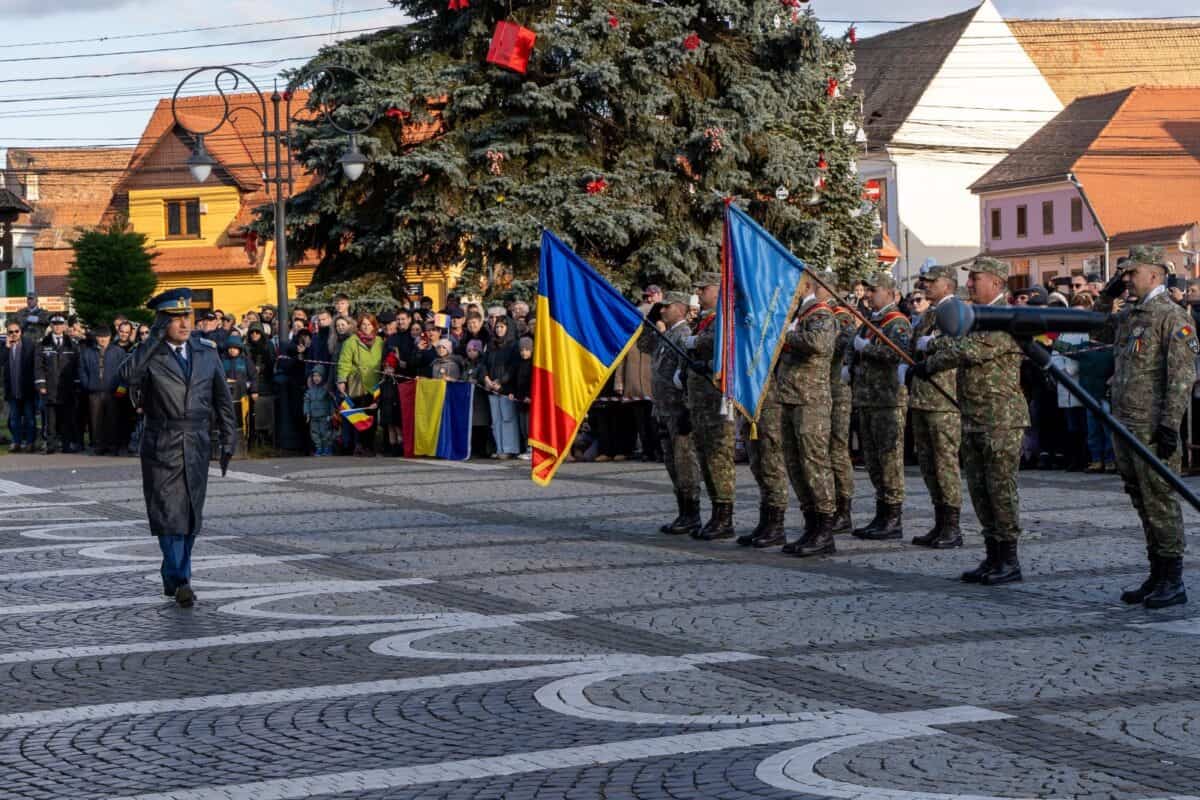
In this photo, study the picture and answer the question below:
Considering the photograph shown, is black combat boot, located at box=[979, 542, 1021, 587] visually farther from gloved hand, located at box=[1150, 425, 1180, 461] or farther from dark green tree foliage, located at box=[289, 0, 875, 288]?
dark green tree foliage, located at box=[289, 0, 875, 288]

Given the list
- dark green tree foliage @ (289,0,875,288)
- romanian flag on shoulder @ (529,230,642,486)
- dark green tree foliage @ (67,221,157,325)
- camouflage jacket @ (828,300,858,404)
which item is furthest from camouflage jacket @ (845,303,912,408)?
dark green tree foliage @ (67,221,157,325)

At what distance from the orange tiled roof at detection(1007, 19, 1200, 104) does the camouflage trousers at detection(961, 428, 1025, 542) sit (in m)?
82.4

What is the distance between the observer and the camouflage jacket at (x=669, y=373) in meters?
14.4

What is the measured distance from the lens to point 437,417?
24.3m

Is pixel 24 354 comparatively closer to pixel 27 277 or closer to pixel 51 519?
pixel 51 519

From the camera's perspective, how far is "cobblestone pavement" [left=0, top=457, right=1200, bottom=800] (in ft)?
21.0

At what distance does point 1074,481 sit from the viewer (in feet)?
59.6

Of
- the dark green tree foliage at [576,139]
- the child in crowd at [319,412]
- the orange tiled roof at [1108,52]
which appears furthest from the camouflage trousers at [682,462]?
the orange tiled roof at [1108,52]

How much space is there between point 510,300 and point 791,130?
25.4 ft

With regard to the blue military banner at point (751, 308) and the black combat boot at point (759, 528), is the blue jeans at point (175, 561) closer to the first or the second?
the blue military banner at point (751, 308)

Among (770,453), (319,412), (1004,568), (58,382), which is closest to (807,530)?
(770,453)

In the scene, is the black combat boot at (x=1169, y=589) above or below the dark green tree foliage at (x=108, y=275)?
below

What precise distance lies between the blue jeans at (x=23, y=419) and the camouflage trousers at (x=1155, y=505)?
68.2 feet

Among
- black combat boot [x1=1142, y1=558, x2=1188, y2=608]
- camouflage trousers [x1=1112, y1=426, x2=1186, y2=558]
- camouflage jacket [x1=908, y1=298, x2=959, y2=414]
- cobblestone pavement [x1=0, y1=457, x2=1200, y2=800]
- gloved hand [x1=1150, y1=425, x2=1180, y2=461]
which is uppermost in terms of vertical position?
camouflage jacket [x1=908, y1=298, x2=959, y2=414]
